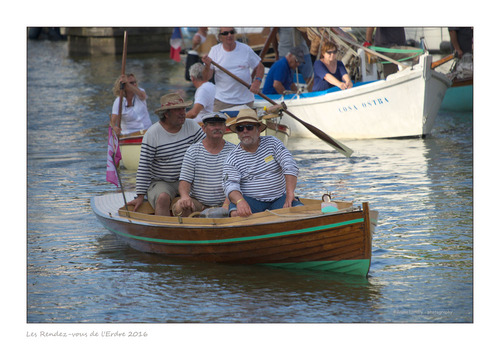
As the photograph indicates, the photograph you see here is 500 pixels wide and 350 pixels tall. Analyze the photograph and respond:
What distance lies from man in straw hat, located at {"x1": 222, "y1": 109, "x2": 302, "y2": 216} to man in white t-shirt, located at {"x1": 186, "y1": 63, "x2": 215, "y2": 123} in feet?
11.9

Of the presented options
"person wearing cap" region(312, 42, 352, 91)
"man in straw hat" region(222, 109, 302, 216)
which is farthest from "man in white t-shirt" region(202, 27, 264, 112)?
"man in straw hat" region(222, 109, 302, 216)

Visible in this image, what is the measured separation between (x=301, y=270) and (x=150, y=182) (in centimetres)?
184

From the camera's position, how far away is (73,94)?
19188 mm

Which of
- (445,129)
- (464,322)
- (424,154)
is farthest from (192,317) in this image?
(445,129)

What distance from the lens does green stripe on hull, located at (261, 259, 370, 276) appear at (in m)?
6.74

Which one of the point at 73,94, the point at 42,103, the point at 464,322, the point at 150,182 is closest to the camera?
the point at 464,322

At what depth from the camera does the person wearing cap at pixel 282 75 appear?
43.6ft

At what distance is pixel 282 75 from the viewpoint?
44.1 ft

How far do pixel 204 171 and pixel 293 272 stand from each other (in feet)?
4.04

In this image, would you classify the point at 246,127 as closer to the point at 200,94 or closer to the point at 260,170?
the point at 260,170

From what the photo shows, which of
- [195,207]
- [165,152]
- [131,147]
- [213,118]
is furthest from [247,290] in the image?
[131,147]

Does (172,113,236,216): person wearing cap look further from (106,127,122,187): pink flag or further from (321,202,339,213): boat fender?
(321,202,339,213): boat fender

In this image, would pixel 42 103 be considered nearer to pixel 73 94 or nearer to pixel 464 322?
pixel 73 94

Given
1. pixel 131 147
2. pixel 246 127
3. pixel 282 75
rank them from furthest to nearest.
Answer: pixel 282 75 → pixel 131 147 → pixel 246 127
